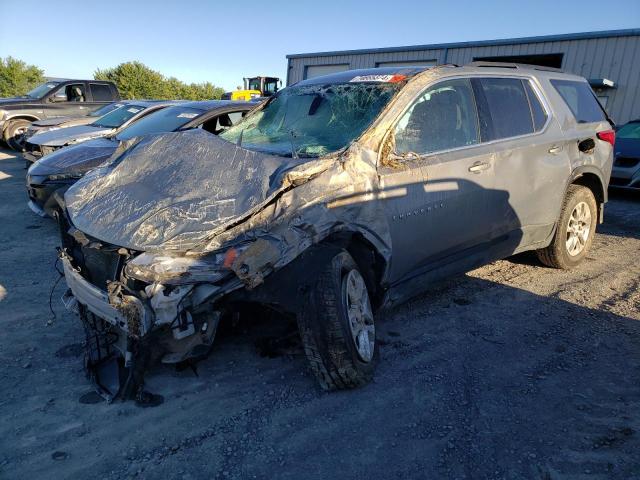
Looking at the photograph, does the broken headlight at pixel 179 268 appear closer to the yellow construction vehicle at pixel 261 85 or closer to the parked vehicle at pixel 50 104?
the parked vehicle at pixel 50 104

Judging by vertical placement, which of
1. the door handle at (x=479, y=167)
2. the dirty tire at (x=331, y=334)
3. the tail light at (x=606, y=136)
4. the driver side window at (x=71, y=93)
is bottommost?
the dirty tire at (x=331, y=334)

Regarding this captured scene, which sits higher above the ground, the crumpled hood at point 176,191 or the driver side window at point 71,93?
the driver side window at point 71,93

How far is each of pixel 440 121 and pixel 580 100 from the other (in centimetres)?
241

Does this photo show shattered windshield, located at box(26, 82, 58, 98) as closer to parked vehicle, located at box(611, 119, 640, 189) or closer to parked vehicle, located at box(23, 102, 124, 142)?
parked vehicle, located at box(23, 102, 124, 142)

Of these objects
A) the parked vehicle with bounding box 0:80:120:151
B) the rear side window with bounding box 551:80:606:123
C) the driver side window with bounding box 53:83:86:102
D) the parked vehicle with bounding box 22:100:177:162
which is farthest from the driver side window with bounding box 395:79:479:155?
the driver side window with bounding box 53:83:86:102

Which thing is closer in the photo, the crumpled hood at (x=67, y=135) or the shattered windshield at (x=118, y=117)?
the crumpled hood at (x=67, y=135)

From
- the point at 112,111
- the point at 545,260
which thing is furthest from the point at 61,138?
the point at 545,260

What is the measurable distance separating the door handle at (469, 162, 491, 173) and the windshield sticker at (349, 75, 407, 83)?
0.86 m

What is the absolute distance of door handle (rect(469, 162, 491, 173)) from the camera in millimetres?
3705

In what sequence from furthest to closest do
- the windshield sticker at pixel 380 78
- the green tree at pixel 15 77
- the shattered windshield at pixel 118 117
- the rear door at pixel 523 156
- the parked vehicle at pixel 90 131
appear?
1. the green tree at pixel 15 77
2. the shattered windshield at pixel 118 117
3. the parked vehicle at pixel 90 131
4. the rear door at pixel 523 156
5. the windshield sticker at pixel 380 78

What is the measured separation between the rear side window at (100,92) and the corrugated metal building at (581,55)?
31.8ft

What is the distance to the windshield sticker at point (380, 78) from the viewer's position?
358cm

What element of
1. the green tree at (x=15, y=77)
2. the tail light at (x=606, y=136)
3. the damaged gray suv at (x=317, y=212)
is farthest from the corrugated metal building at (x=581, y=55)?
the green tree at (x=15, y=77)

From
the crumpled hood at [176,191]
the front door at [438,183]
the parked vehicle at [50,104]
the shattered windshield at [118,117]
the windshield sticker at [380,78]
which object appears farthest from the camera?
the parked vehicle at [50,104]
